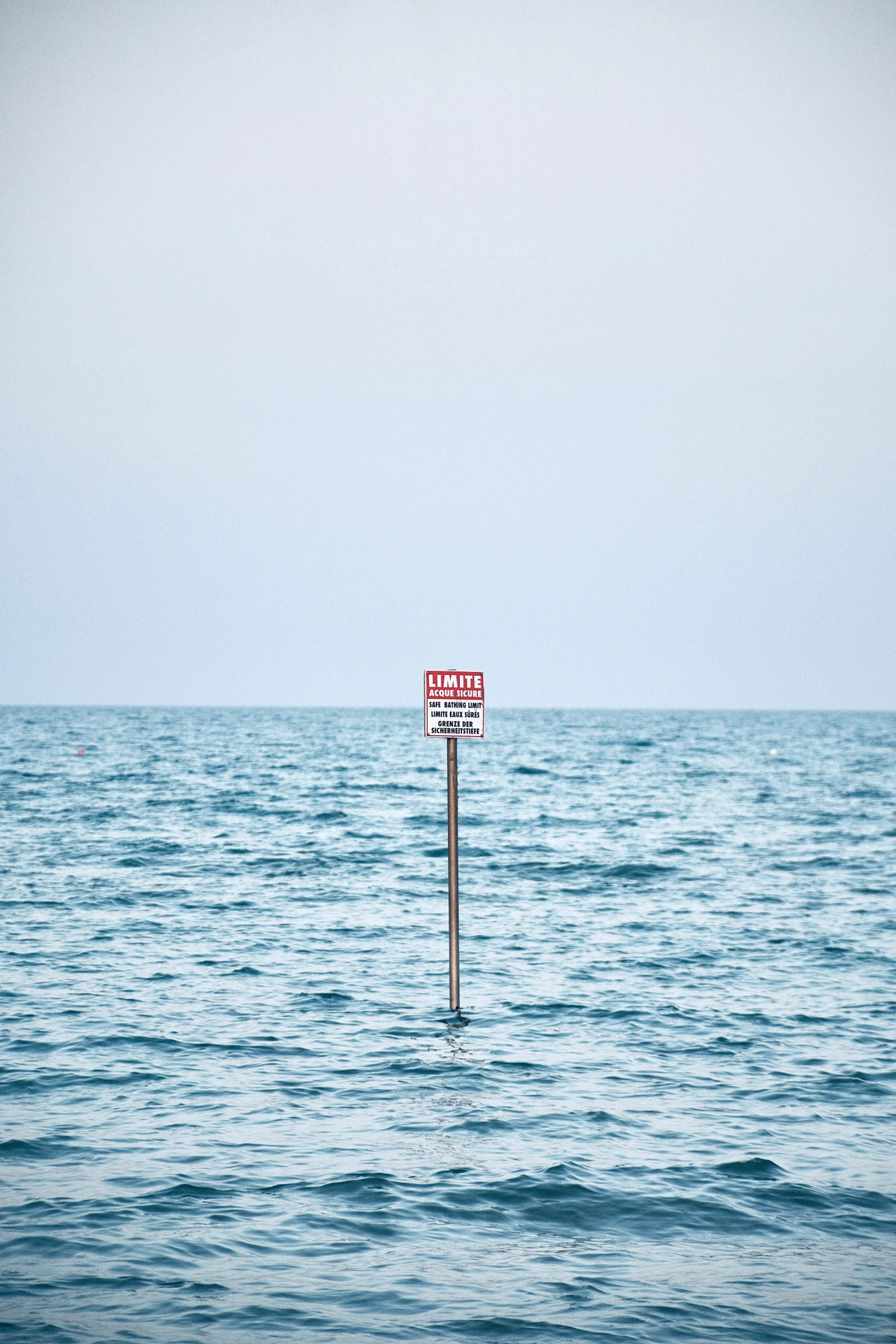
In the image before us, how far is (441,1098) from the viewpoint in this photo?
13.0m

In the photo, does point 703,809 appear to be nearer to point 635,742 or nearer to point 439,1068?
point 439,1068

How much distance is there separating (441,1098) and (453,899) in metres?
3.95

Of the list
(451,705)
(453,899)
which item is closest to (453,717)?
(451,705)

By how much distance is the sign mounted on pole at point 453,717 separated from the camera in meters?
16.5

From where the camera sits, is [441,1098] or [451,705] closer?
[441,1098]

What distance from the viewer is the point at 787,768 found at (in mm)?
75250

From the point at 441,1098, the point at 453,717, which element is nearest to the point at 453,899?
the point at 453,717

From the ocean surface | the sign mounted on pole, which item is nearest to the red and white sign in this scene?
the sign mounted on pole

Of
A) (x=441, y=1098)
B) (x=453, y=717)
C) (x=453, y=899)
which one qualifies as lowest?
(x=441, y=1098)

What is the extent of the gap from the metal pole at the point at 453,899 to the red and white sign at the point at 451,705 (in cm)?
23

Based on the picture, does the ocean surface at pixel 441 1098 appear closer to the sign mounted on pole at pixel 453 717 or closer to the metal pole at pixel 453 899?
the metal pole at pixel 453 899

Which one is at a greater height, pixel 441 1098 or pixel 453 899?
pixel 453 899

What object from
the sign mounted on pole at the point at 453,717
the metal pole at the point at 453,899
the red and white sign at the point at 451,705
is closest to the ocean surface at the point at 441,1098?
the metal pole at the point at 453,899

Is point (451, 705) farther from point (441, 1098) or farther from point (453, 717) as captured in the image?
point (441, 1098)
